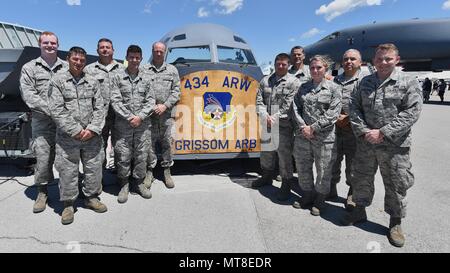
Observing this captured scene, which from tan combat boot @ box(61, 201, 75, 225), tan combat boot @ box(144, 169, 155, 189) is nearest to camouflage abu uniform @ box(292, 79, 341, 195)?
tan combat boot @ box(144, 169, 155, 189)

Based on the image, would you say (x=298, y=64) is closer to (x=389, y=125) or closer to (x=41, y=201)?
(x=389, y=125)

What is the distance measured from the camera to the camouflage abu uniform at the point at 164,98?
4156mm

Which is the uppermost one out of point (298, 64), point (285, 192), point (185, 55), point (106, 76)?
point (185, 55)

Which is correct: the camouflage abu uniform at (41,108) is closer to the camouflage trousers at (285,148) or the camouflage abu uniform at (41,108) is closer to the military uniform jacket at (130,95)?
the military uniform jacket at (130,95)

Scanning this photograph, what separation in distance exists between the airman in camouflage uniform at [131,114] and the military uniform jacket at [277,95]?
5.28 ft

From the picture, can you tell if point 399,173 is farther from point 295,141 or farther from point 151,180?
point 151,180

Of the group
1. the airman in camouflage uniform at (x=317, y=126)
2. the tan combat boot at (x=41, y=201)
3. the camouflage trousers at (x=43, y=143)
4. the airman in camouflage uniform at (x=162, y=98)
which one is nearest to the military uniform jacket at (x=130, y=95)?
the airman in camouflage uniform at (x=162, y=98)

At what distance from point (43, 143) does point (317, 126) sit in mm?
3436

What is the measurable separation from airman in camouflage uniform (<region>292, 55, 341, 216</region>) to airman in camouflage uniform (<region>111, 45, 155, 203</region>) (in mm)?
2052

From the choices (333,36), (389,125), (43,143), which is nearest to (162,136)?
(43,143)

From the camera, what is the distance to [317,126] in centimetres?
333

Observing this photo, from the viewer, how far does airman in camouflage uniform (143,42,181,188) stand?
13.6ft

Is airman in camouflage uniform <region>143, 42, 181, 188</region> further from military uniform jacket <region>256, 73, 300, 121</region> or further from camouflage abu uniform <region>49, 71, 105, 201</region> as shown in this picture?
military uniform jacket <region>256, 73, 300, 121</region>
